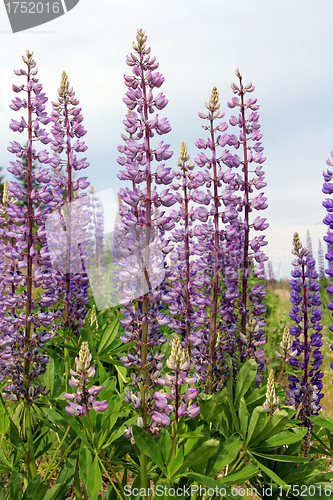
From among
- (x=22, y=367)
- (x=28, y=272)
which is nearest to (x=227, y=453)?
(x=22, y=367)

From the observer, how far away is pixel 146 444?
6.84 feet

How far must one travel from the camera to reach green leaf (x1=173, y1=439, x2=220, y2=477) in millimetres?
1951

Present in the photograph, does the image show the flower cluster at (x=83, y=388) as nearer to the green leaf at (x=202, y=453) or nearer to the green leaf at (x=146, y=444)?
the green leaf at (x=146, y=444)

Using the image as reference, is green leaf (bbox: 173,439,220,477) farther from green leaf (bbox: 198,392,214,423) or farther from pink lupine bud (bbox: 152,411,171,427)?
green leaf (bbox: 198,392,214,423)

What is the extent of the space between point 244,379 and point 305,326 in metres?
0.76

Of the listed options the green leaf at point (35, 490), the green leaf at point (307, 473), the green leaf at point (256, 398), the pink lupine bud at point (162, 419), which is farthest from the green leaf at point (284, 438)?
the green leaf at point (35, 490)

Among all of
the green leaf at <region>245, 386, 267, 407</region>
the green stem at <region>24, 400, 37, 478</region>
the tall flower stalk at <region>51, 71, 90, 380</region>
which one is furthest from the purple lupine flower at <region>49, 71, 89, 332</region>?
the green leaf at <region>245, 386, 267, 407</region>

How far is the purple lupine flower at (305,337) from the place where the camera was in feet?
9.98

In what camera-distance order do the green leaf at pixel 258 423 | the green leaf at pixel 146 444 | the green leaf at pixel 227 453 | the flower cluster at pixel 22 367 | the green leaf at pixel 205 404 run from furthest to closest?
the flower cluster at pixel 22 367 < the green leaf at pixel 205 404 < the green leaf at pixel 258 423 < the green leaf at pixel 227 453 < the green leaf at pixel 146 444

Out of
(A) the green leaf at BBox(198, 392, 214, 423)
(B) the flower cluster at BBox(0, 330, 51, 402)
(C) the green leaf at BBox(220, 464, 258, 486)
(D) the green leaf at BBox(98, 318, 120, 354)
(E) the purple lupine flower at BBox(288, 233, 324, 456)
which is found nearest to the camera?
(C) the green leaf at BBox(220, 464, 258, 486)

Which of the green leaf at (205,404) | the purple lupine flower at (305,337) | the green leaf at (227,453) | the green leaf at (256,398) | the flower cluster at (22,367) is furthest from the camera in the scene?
the purple lupine flower at (305,337)

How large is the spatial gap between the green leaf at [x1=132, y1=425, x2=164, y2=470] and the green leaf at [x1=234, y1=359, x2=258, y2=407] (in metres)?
0.82

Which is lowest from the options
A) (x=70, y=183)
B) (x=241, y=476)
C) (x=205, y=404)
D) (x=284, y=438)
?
(x=241, y=476)

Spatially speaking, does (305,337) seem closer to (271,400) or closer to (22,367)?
(271,400)
